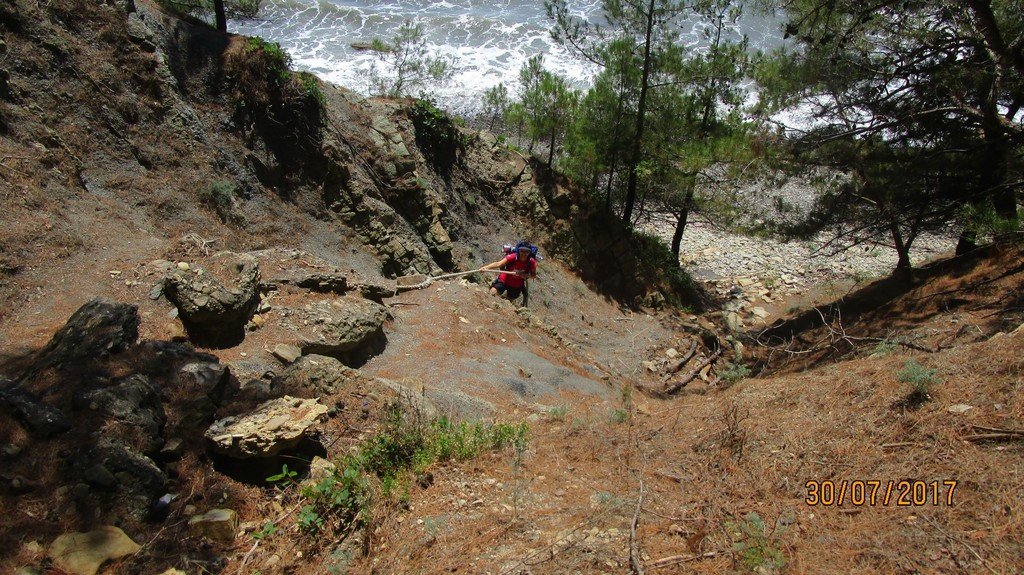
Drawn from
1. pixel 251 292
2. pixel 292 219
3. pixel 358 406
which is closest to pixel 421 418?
pixel 358 406

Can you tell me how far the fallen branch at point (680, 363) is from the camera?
12.8 m

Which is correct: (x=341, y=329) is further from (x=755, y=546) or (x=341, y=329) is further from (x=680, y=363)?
(x=680, y=363)

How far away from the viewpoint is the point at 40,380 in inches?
167

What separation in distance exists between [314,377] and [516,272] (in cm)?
608

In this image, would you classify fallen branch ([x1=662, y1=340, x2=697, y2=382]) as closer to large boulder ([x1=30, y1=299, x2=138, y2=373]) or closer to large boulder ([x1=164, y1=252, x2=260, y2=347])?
large boulder ([x1=164, y1=252, x2=260, y2=347])

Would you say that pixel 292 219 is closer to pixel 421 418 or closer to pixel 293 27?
pixel 421 418

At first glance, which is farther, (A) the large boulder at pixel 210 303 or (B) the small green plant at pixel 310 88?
(B) the small green plant at pixel 310 88

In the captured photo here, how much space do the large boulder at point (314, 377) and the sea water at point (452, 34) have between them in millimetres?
25203

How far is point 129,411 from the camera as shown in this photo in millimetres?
3945

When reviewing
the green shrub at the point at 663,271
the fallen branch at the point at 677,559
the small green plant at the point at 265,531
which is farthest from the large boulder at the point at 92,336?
the green shrub at the point at 663,271

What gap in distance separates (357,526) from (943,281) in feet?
37.6

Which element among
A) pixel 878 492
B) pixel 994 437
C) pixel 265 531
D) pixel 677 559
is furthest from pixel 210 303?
pixel 994 437

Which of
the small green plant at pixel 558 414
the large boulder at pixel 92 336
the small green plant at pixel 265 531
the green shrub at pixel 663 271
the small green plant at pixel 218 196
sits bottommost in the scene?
the green shrub at pixel 663 271

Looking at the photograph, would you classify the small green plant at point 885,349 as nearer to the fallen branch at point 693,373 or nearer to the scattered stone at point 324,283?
the fallen branch at point 693,373
